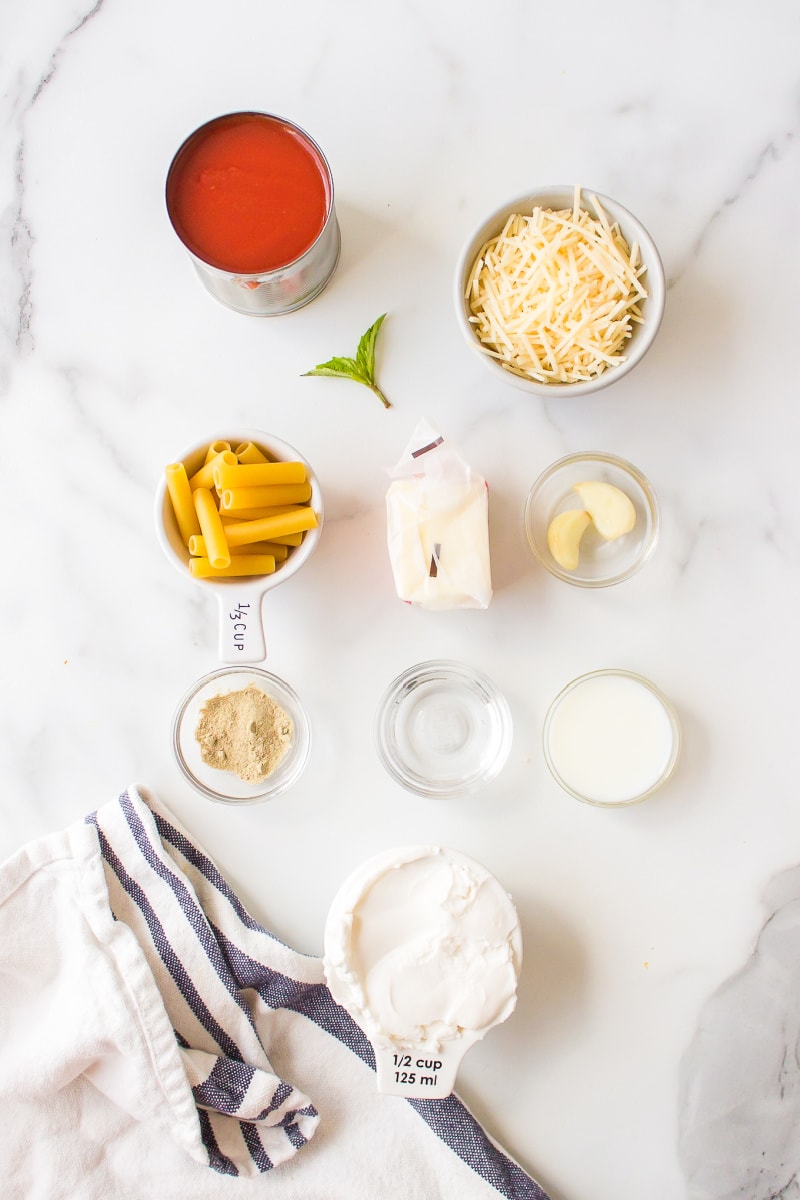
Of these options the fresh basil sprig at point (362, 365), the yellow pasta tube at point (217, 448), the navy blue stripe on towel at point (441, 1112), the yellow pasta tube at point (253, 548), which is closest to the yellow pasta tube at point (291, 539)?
the yellow pasta tube at point (253, 548)

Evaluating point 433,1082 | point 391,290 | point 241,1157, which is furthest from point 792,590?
point 241,1157

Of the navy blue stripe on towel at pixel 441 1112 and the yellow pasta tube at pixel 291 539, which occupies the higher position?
the yellow pasta tube at pixel 291 539

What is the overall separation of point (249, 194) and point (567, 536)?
51cm

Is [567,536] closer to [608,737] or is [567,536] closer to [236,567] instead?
[608,737]

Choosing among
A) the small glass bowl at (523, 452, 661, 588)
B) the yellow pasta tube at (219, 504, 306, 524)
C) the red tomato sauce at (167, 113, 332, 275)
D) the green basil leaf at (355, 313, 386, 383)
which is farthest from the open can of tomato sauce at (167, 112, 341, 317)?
the small glass bowl at (523, 452, 661, 588)

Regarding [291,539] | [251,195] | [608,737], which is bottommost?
[608,737]

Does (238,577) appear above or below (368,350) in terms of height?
below

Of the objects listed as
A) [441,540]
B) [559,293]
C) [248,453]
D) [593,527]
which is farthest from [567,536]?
[248,453]

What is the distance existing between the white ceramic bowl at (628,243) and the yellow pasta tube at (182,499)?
13.6 inches

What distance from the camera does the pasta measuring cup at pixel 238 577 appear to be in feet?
3.34

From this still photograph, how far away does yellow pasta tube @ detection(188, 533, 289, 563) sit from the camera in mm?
1024

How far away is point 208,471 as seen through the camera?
1.02 metres

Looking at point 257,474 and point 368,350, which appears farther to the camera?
point 368,350

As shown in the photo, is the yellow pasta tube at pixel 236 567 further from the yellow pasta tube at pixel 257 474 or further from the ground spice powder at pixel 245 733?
the ground spice powder at pixel 245 733
